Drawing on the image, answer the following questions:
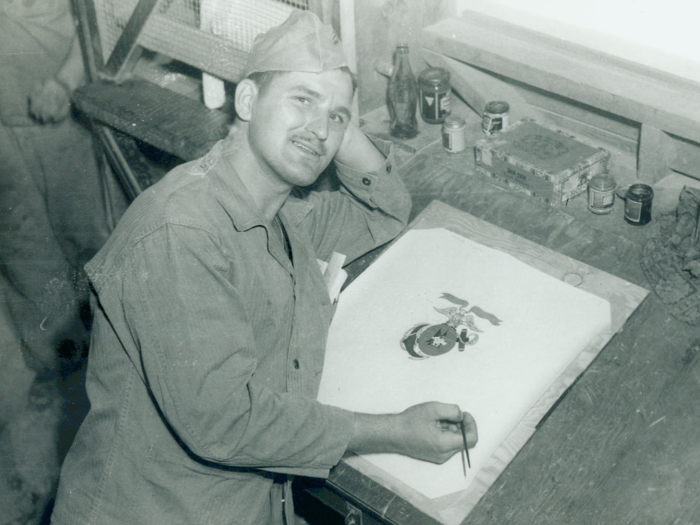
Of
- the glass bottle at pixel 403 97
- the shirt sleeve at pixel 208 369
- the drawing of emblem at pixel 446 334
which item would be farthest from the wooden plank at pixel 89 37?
the drawing of emblem at pixel 446 334

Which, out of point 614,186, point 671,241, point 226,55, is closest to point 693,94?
point 614,186

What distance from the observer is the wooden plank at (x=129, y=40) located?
7.79 feet

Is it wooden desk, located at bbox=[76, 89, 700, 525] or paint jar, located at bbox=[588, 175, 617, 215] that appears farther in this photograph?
paint jar, located at bbox=[588, 175, 617, 215]

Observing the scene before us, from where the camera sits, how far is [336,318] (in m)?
1.61

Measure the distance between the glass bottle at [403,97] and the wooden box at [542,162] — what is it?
0.94ft

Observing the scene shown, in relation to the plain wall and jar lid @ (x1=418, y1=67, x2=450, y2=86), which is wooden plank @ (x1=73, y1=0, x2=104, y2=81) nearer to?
jar lid @ (x1=418, y1=67, x2=450, y2=86)

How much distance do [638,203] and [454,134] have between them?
20.6 inches

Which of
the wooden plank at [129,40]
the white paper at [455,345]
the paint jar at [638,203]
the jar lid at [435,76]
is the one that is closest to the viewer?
the white paper at [455,345]

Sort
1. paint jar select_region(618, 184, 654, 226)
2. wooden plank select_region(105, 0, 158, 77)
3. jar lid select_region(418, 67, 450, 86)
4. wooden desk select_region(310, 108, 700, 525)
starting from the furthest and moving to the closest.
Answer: wooden plank select_region(105, 0, 158, 77) → jar lid select_region(418, 67, 450, 86) → paint jar select_region(618, 184, 654, 226) → wooden desk select_region(310, 108, 700, 525)

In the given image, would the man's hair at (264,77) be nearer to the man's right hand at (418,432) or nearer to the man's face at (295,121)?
the man's face at (295,121)

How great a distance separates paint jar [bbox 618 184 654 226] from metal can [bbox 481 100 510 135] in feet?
1.41

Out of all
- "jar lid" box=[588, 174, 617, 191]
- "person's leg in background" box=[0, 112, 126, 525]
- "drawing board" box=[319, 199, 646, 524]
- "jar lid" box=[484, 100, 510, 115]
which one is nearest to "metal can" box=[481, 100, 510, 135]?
"jar lid" box=[484, 100, 510, 115]

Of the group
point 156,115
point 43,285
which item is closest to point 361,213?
point 156,115

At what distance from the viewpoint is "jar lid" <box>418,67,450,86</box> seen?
2.17m
